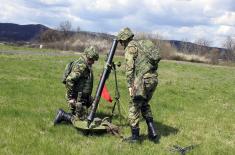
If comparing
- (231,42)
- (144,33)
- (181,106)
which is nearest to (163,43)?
(144,33)

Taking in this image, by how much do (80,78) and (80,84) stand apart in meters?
0.20

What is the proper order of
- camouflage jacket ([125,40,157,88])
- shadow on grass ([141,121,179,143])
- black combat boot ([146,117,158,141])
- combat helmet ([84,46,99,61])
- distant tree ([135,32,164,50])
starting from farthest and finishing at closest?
1. distant tree ([135,32,164,50])
2. shadow on grass ([141,121,179,143])
3. combat helmet ([84,46,99,61])
4. black combat boot ([146,117,158,141])
5. camouflage jacket ([125,40,157,88])

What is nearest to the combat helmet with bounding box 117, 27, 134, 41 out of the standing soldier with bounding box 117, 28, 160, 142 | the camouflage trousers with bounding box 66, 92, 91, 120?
the standing soldier with bounding box 117, 28, 160, 142

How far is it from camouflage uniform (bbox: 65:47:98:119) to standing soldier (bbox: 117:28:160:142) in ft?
3.78

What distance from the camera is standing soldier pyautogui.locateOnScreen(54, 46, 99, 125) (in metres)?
11.1

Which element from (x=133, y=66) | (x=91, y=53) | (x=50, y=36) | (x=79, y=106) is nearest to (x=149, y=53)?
(x=133, y=66)

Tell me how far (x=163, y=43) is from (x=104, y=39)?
64.2 feet

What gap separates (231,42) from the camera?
130 metres

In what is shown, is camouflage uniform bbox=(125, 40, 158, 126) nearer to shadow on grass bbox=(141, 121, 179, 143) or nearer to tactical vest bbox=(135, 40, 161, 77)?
tactical vest bbox=(135, 40, 161, 77)

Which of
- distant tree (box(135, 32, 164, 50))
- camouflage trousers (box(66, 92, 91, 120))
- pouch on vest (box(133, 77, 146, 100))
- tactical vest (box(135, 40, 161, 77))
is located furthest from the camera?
distant tree (box(135, 32, 164, 50))

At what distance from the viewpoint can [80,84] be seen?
1141cm

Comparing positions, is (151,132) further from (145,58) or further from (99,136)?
(145,58)

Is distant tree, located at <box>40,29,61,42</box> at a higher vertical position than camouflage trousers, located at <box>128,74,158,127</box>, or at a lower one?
lower

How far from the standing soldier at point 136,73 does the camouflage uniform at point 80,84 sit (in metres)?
1.15
